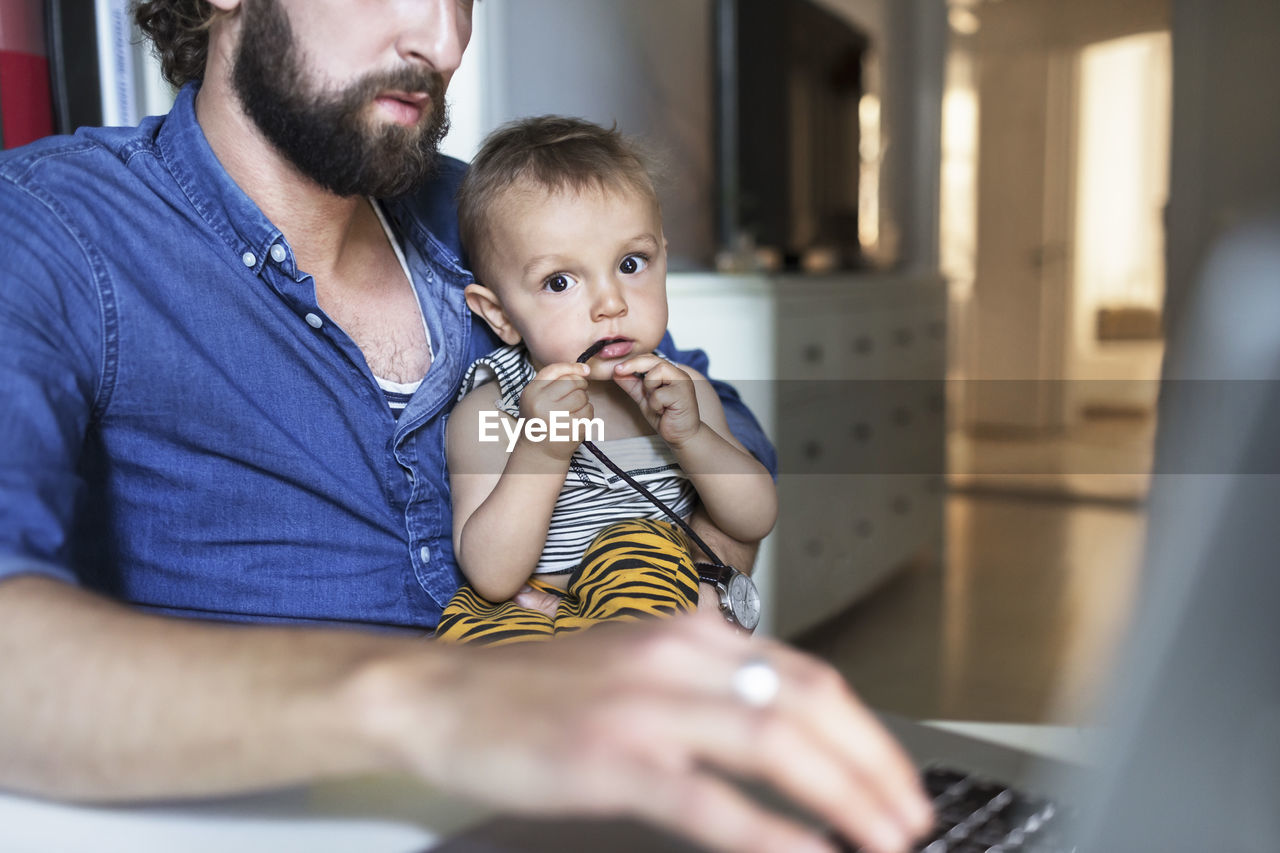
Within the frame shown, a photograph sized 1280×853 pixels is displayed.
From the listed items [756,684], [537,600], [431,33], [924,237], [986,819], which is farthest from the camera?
[924,237]

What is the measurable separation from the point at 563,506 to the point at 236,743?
32cm

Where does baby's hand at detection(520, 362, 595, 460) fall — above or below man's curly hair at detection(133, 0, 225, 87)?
below

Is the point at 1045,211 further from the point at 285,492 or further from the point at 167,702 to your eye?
the point at 167,702

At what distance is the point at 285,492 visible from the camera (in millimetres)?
551

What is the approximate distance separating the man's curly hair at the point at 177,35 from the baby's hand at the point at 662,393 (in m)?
0.35

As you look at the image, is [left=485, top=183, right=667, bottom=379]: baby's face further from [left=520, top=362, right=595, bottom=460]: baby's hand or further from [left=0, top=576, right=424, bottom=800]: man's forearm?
[left=0, top=576, right=424, bottom=800]: man's forearm

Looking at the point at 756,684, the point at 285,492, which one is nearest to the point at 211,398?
the point at 285,492

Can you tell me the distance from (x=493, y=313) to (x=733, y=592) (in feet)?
0.72

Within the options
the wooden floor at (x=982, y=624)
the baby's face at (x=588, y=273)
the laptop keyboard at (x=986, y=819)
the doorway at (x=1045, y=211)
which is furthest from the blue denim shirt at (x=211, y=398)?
the doorway at (x=1045, y=211)

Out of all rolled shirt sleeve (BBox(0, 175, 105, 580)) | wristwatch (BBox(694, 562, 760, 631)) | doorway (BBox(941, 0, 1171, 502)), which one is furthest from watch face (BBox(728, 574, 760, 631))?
doorway (BBox(941, 0, 1171, 502))

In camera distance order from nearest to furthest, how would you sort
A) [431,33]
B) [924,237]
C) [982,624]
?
[431,33]
[982,624]
[924,237]

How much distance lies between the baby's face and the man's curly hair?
26cm

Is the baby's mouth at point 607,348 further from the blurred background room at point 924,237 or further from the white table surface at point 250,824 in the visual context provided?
the white table surface at point 250,824

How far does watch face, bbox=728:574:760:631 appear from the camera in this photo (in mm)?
547
